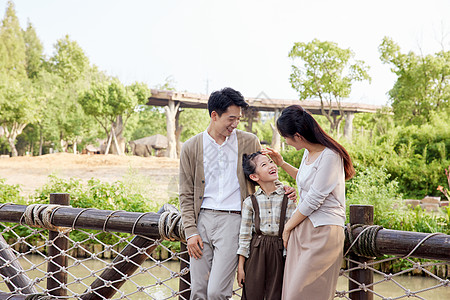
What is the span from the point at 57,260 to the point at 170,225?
84 centimetres

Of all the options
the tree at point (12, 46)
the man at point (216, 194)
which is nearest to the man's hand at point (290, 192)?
the man at point (216, 194)

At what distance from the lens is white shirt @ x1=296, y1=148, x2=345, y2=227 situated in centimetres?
155

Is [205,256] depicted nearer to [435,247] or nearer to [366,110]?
[435,247]

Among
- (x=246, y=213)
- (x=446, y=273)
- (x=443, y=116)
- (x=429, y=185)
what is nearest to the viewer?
(x=246, y=213)

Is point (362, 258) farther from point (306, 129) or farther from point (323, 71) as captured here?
point (323, 71)

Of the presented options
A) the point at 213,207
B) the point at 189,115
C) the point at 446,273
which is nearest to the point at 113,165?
the point at 189,115

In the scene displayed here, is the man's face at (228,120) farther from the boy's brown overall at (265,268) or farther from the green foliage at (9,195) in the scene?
the green foliage at (9,195)

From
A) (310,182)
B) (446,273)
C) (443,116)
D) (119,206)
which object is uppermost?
(443,116)

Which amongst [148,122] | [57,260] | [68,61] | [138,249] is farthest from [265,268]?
[68,61]

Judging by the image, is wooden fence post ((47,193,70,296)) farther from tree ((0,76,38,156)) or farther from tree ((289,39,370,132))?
tree ((0,76,38,156))

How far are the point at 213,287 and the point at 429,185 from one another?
28.5ft

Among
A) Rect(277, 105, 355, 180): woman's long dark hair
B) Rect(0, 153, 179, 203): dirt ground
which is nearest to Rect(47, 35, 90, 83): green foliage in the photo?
Rect(0, 153, 179, 203): dirt ground

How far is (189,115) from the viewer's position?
2253cm

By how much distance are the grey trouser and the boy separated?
48 mm
